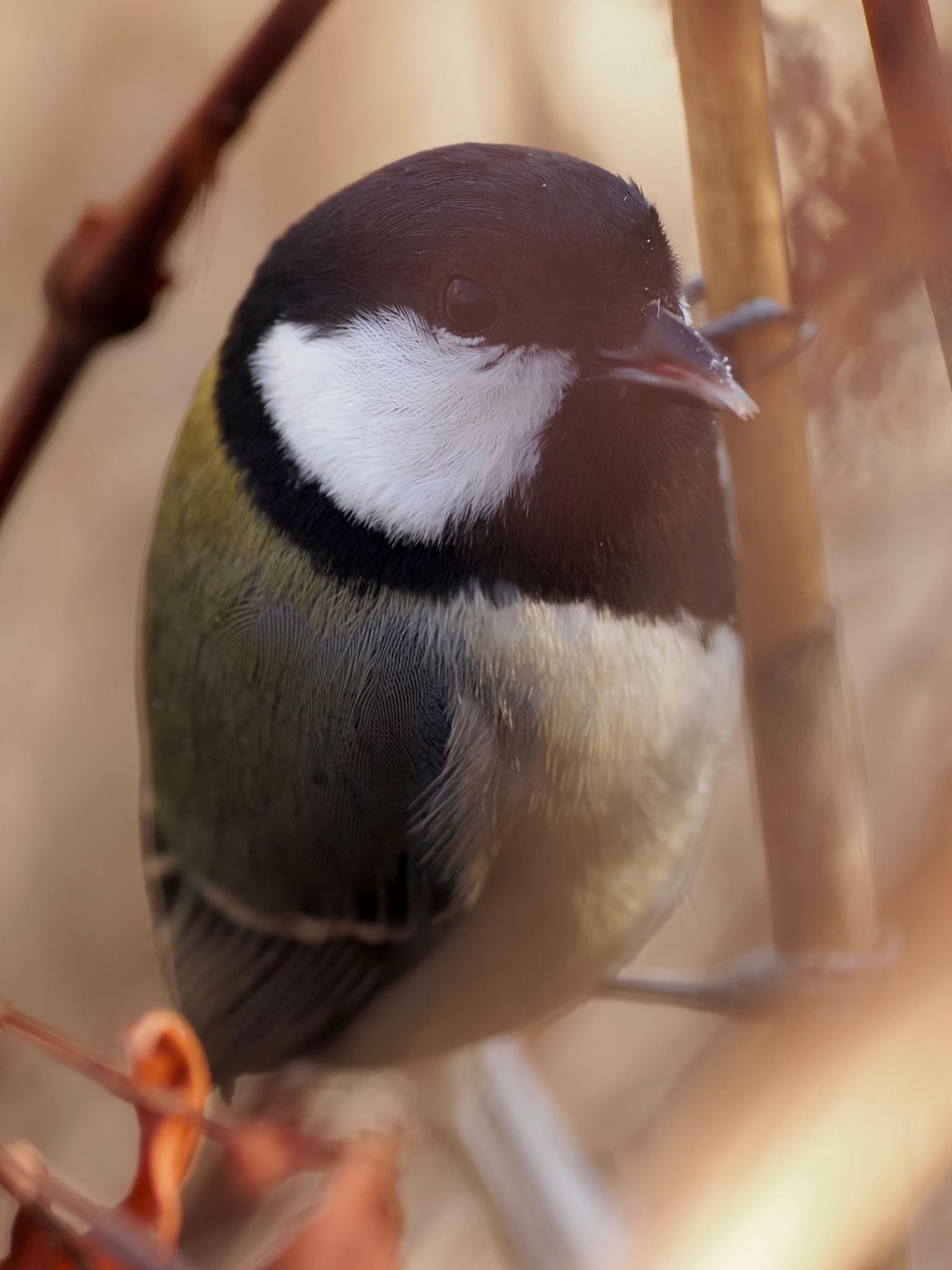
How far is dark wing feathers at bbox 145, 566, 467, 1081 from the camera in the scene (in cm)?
86

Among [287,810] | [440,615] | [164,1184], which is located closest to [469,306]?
[440,615]

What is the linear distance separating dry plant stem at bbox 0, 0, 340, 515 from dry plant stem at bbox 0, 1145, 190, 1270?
0.27 meters

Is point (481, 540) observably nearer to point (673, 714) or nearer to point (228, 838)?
point (673, 714)

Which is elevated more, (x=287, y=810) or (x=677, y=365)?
(x=677, y=365)

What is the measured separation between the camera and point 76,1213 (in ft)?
1.21

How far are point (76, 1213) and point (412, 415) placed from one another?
1.66 feet

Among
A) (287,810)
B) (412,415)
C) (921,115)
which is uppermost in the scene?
(921,115)

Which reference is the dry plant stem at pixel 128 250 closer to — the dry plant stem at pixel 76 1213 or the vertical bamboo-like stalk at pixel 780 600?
the vertical bamboo-like stalk at pixel 780 600

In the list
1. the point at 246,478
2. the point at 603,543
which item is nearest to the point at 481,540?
the point at 603,543

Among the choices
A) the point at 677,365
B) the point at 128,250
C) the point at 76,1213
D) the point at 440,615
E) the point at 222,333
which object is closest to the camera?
the point at 76,1213

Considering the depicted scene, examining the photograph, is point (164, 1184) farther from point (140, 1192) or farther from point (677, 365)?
point (677, 365)

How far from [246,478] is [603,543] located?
9.4 inches

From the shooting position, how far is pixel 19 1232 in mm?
385

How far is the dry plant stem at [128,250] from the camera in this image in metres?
0.51
